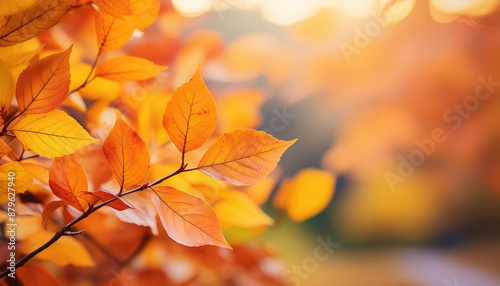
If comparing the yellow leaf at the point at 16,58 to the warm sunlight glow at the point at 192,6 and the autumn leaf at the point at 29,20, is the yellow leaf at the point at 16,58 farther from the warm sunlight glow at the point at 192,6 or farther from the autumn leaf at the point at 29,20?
the warm sunlight glow at the point at 192,6

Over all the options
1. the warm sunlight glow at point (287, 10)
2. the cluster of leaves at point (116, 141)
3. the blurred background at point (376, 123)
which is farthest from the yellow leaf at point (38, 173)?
the warm sunlight glow at point (287, 10)

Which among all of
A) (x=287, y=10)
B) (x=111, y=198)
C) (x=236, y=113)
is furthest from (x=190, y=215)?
(x=287, y=10)

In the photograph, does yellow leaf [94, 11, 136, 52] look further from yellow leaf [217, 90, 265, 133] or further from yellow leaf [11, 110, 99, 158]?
yellow leaf [217, 90, 265, 133]

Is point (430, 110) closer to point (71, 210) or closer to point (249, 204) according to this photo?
point (249, 204)

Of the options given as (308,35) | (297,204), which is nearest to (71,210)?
(297,204)

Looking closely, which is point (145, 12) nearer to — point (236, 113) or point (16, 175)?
point (16, 175)

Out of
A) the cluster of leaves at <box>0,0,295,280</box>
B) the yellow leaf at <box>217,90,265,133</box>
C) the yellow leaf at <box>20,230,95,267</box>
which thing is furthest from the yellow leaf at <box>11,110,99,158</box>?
the yellow leaf at <box>217,90,265,133</box>
